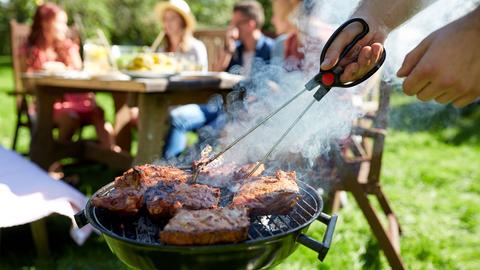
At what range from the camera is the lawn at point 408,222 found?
2932mm

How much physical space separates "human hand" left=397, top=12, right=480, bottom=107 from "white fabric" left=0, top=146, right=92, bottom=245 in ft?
6.15

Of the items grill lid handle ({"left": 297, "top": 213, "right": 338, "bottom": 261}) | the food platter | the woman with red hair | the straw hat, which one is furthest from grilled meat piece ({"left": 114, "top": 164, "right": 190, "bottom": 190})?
the straw hat

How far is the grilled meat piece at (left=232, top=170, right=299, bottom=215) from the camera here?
1.55m

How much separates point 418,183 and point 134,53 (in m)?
3.08

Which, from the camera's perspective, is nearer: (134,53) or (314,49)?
(314,49)

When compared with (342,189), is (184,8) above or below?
above

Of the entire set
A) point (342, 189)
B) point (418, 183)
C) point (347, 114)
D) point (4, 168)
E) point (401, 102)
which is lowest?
point (401, 102)

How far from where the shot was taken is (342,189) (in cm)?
289

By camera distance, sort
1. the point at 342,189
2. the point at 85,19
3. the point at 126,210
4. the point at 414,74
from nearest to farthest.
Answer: the point at 414,74
the point at 126,210
the point at 342,189
the point at 85,19

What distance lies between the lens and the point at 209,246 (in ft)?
4.22

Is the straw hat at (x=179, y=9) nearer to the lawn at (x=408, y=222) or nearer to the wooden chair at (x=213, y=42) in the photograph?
the wooden chair at (x=213, y=42)

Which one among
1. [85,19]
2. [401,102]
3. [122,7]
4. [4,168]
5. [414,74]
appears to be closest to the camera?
[414,74]

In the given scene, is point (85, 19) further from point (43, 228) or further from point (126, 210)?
point (126, 210)

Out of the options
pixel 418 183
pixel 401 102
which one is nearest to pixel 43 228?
pixel 418 183
